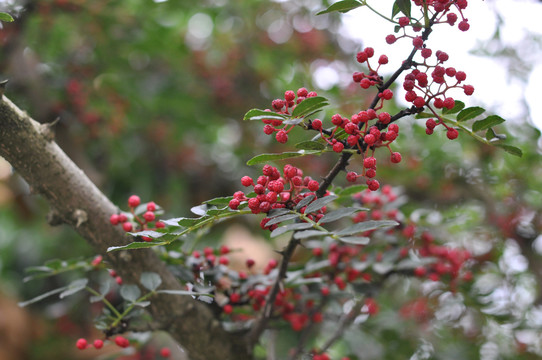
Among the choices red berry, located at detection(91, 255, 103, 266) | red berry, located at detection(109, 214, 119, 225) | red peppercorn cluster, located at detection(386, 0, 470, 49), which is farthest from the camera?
red berry, located at detection(91, 255, 103, 266)

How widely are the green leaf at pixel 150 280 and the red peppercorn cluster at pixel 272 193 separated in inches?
12.2

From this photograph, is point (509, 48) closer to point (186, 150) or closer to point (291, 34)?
point (291, 34)

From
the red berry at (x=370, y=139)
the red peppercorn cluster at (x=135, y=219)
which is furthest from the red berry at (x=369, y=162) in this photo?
the red peppercorn cluster at (x=135, y=219)

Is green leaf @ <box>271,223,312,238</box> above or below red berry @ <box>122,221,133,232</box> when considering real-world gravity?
above

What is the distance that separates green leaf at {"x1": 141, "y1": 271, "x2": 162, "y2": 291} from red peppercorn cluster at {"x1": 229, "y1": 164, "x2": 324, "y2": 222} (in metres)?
0.31

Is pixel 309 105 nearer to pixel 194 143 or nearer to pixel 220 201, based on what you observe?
pixel 220 201

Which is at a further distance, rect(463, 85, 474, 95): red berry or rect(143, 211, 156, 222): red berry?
rect(143, 211, 156, 222): red berry

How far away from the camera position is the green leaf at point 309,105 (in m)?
0.76

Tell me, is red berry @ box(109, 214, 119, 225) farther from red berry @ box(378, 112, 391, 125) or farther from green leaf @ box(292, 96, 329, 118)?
red berry @ box(378, 112, 391, 125)

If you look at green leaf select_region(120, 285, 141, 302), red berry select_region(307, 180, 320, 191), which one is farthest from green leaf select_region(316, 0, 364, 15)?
green leaf select_region(120, 285, 141, 302)

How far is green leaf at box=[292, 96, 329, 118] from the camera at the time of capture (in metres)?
Answer: 0.76

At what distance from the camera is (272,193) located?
2.64 feet

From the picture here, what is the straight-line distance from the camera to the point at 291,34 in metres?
3.49

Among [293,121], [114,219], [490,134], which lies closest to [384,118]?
[293,121]
